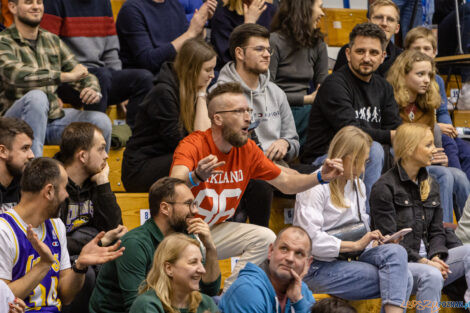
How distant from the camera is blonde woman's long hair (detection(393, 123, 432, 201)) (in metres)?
4.80

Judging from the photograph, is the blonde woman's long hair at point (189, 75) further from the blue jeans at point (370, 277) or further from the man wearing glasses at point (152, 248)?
the blue jeans at point (370, 277)

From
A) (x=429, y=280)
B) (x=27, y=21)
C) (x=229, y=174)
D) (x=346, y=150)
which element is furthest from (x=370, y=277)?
(x=27, y=21)

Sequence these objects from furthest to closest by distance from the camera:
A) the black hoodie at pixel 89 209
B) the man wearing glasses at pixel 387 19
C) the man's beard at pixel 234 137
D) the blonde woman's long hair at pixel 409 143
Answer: the man wearing glasses at pixel 387 19 → the blonde woman's long hair at pixel 409 143 → the man's beard at pixel 234 137 → the black hoodie at pixel 89 209

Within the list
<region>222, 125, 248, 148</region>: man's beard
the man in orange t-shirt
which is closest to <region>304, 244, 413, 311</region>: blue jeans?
the man in orange t-shirt

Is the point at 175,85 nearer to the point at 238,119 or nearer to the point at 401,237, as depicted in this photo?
the point at 238,119

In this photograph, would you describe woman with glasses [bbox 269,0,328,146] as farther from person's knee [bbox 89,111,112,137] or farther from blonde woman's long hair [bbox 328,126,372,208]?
person's knee [bbox 89,111,112,137]

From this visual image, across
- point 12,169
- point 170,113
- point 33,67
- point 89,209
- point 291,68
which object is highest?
point 33,67

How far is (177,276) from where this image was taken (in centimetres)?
331

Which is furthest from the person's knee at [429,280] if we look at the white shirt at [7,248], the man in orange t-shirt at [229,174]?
the white shirt at [7,248]

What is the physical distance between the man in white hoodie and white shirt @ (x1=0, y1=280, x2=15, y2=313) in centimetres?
221

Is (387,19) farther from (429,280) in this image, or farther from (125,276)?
(125,276)

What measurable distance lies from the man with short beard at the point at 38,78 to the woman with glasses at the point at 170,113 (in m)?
0.36

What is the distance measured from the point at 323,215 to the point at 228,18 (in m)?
2.25

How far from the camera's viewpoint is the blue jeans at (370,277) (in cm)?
425
